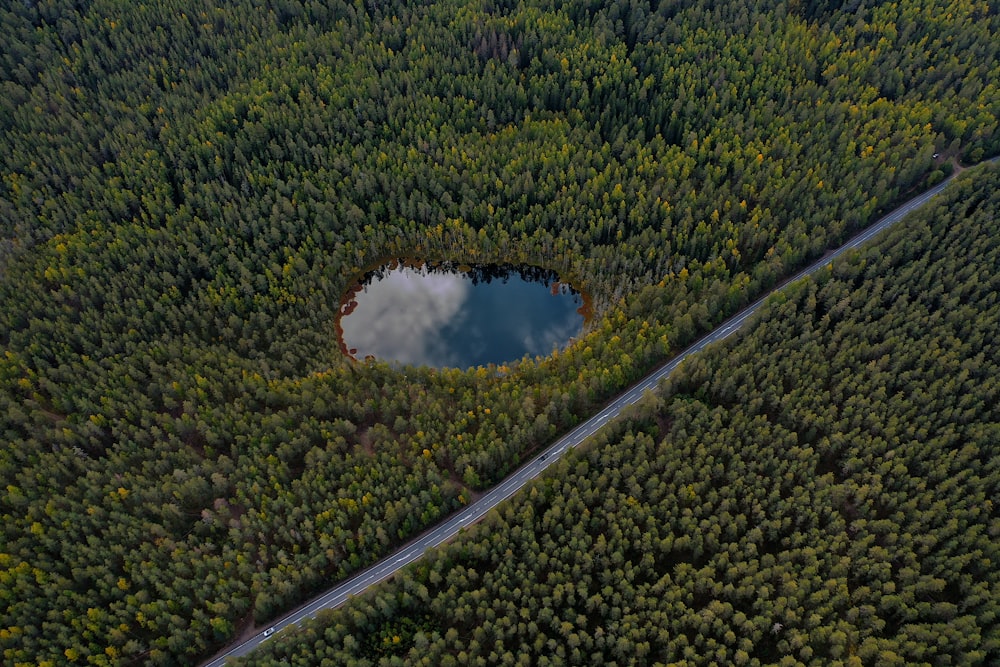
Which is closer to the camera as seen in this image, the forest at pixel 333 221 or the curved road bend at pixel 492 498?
the curved road bend at pixel 492 498

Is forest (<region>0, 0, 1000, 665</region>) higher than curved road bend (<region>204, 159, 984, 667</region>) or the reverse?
higher

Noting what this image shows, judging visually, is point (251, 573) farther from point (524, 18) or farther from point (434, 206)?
point (524, 18)

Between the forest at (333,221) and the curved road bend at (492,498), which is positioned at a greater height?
the forest at (333,221)

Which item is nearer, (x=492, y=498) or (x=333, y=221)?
(x=492, y=498)

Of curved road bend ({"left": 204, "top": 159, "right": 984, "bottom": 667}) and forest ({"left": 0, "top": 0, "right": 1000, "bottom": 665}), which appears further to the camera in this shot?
forest ({"left": 0, "top": 0, "right": 1000, "bottom": 665})

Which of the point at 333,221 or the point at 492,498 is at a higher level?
the point at 333,221
